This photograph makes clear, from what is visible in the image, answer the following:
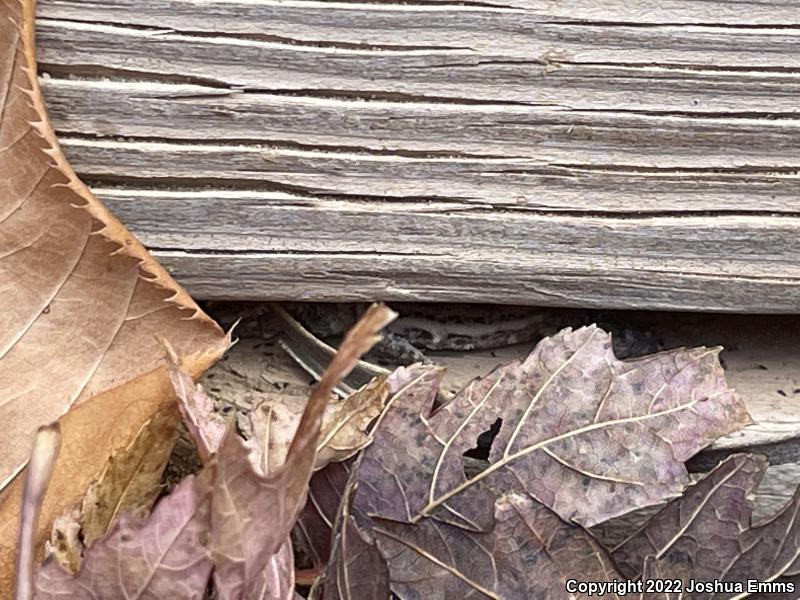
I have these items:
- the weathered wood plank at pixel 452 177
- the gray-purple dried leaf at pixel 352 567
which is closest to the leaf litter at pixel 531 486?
the gray-purple dried leaf at pixel 352 567

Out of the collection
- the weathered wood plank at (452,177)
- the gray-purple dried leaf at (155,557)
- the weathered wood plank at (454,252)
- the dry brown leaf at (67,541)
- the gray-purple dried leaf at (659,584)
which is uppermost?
the weathered wood plank at (452,177)

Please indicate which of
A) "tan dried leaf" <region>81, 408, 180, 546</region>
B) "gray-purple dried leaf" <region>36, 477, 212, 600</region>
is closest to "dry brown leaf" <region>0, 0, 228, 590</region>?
"tan dried leaf" <region>81, 408, 180, 546</region>

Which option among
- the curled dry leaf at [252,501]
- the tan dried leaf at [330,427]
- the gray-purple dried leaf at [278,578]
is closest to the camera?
the curled dry leaf at [252,501]

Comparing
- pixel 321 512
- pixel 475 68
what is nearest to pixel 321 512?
pixel 321 512

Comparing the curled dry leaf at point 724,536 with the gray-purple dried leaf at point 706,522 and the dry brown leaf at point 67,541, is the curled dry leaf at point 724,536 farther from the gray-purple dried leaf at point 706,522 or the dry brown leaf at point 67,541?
the dry brown leaf at point 67,541

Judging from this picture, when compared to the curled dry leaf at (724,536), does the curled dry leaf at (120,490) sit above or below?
above

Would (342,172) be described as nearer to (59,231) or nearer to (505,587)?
(59,231)
